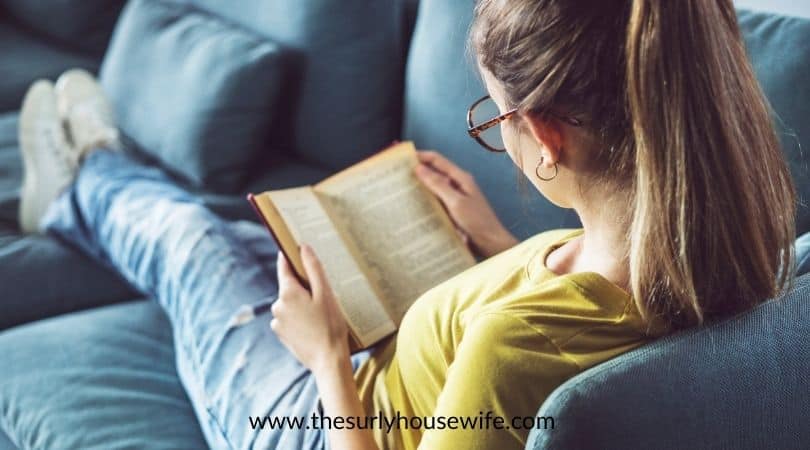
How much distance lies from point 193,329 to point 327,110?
55cm

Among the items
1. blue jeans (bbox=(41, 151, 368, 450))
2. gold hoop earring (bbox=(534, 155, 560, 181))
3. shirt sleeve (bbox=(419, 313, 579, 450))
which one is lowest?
blue jeans (bbox=(41, 151, 368, 450))

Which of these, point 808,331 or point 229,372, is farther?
point 229,372

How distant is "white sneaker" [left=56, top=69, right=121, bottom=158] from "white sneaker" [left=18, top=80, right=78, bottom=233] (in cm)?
2

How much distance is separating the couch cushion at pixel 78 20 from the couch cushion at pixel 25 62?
0.10ft

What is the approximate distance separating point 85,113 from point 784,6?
1346mm

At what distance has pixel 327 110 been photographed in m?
1.72

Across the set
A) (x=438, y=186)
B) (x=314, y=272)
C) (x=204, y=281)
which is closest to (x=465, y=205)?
(x=438, y=186)

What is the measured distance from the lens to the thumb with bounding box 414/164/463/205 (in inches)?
52.9

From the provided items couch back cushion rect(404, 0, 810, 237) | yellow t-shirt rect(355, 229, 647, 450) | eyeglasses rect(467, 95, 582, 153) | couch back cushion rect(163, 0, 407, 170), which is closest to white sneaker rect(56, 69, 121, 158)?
couch back cushion rect(163, 0, 407, 170)

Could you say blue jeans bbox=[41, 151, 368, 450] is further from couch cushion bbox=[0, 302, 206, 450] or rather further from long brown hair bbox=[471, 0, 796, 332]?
long brown hair bbox=[471, 0, 796, 332]

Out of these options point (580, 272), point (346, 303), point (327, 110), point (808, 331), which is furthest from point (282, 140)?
point (808, 331)

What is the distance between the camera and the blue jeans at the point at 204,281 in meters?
1.20

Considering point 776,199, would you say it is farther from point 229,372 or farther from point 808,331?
point 229,372

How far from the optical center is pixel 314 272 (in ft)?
3.78
